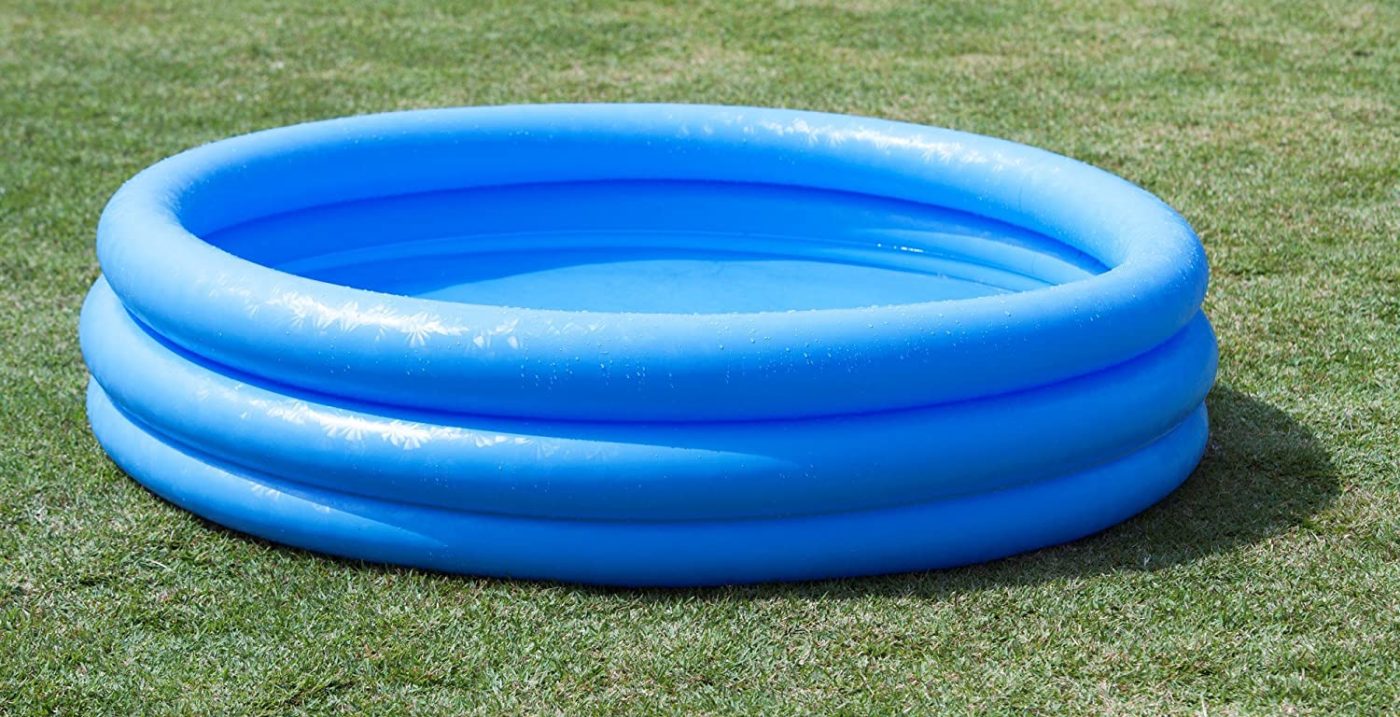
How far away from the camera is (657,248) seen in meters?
5.83

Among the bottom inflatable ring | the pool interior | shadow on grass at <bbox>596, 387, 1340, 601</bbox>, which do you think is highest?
the bottom inflatable ring

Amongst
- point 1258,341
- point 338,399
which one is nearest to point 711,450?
point 338,399

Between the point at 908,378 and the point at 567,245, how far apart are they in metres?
2.61

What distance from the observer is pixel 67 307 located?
5.41 meters

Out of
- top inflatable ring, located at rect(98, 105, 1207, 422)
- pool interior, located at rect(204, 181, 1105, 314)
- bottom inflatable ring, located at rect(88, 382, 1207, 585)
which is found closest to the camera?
top inflatable ring, located at rect(98, 105, 1207, 422)

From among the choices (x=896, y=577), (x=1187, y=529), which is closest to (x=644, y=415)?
(x=896, y=577)

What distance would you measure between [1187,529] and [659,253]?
243 cm

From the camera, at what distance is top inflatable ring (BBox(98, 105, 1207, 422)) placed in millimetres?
3373

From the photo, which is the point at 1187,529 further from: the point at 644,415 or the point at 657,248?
the point at 657,248

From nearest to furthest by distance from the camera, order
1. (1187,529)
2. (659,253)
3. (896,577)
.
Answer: (896,577) < (1187,529) < (659,253)

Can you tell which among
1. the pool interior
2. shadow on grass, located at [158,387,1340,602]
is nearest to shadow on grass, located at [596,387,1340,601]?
shadow on grass, located at [158,387,1340,602]

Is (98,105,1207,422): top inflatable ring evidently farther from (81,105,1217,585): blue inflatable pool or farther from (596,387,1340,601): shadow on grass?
(596,387,1340,601): shadow on grass

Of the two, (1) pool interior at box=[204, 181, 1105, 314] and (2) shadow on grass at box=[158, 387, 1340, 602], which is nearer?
(2) shadow on grass at box=[158, 387, 1340, 602]

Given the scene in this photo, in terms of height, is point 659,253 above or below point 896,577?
below
